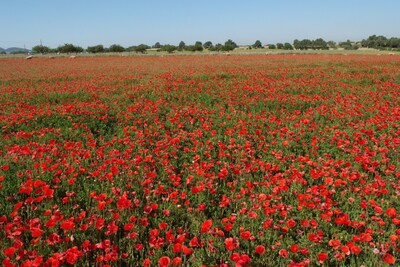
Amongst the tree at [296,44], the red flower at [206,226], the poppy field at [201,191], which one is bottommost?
the poppy field at [201,191]

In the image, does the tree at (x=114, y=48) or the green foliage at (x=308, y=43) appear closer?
the tree at (x=114, y=48)

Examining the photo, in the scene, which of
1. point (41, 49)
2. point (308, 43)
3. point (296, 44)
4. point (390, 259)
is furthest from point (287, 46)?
point (390, 259)

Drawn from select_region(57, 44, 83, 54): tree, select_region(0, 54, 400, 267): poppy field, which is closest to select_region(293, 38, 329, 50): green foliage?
select_region(57, 44, 83, 54): tree

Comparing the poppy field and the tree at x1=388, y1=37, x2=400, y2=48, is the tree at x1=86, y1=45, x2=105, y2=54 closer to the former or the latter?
the poppy field

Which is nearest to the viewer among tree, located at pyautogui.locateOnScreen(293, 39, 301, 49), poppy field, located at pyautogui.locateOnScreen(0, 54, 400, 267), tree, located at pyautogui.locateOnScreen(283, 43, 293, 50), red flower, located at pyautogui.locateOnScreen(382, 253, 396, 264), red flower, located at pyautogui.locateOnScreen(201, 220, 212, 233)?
red flower, located at pyautogui.locateOnScreen(382, 253, 396, 264)

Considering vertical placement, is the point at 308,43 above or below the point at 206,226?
above

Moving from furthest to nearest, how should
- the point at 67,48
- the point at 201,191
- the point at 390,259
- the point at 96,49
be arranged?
the point at 67,48, the point at 96,49, the point at 201,191, the point at 390,259

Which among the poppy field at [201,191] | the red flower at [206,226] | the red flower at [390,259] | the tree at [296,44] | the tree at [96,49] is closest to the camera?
the red flower at [390,259]

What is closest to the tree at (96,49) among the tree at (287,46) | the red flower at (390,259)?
the tree at (287,46)

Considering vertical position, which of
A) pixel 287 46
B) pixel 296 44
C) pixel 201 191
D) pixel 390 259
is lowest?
pixel 201 191

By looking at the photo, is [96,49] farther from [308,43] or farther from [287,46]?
[308,43]

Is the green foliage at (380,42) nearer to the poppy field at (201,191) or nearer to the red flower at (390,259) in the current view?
the poppy field at (201,191)

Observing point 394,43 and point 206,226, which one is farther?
point 394,43

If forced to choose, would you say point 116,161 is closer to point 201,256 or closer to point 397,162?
point 201,256
